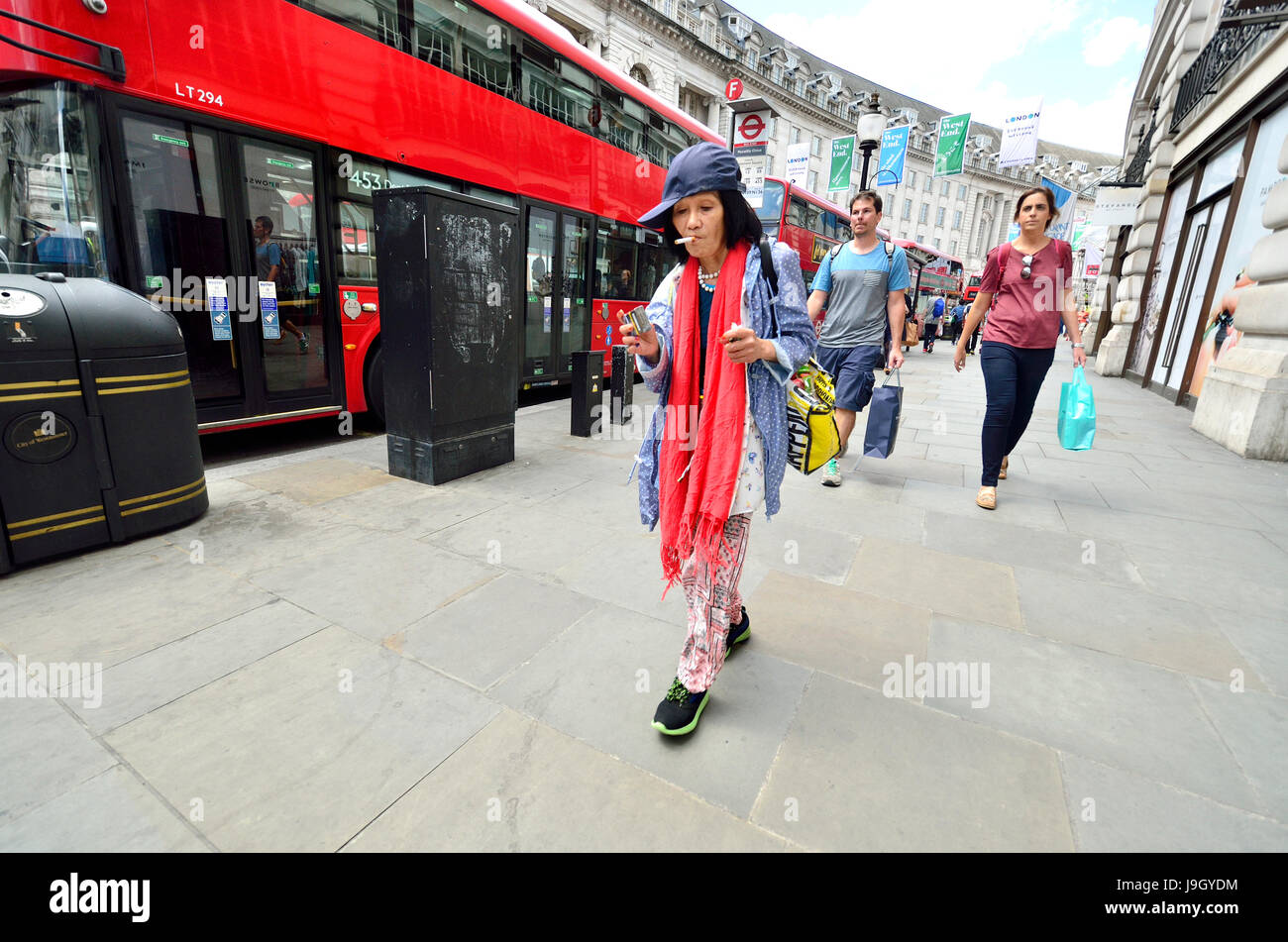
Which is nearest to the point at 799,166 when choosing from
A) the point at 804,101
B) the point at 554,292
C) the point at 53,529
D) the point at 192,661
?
the point at 554,292

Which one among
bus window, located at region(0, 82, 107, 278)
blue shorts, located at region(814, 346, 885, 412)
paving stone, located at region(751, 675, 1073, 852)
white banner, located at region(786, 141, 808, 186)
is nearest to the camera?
paving stone, located at region(751, 675, 1073, 852)

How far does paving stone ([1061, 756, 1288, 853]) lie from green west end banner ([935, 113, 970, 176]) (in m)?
20.1

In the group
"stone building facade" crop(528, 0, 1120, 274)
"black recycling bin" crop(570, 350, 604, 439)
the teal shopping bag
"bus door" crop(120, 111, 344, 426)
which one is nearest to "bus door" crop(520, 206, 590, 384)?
"black recycling bin" crop(570, 350, 604, 439)

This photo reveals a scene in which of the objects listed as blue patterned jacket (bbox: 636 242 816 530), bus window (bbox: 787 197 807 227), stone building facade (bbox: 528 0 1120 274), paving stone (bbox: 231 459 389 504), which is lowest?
paving stone (bbox: 231 459 389 504)

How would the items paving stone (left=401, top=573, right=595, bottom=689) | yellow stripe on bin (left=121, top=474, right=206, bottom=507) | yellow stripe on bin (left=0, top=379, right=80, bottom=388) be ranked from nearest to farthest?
paving stone (left=401, top=573, right=595, bottom=689)
yellow stripe on bin (left=0, top=379, right=80, bottom=388)
yellow stripe on bin (left=121, top=474, right=206, bottom=507)

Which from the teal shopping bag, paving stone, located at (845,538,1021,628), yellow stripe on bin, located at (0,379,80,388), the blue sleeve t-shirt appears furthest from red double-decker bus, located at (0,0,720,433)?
the teal shopping bag

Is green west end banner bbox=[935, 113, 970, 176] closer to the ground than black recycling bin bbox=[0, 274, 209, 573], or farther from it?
farther from it

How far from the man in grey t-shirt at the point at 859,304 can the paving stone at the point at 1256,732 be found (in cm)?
270

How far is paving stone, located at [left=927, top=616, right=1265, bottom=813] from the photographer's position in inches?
76.3

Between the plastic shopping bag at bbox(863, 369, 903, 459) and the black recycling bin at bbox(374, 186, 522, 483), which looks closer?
the black recycling bin at bbox(374, 186, 522, 483)

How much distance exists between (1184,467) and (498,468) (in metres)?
6.52

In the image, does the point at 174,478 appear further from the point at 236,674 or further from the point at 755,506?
the point at 755,506

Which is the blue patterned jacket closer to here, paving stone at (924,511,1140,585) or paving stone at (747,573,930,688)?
paving stone at (747,573,930,688)

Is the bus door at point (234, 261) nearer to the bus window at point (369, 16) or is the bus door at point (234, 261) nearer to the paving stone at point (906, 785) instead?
the bus window at point (369, 16)
